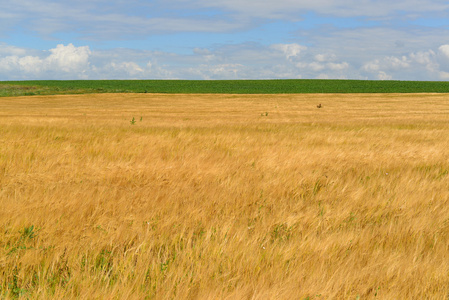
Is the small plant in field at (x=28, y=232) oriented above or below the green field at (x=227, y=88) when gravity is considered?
below

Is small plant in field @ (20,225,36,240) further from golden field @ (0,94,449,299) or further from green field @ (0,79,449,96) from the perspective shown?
green field @ (0,79,449,96)

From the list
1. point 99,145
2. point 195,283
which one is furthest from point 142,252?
point 99,145

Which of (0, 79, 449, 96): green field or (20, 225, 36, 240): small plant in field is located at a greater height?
(0, 79, 449, 96): green field

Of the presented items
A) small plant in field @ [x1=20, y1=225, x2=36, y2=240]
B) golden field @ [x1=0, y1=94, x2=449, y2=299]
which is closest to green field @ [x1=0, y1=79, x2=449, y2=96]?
golden field @ [x1=0, y1=94, x2=449, y2=299]

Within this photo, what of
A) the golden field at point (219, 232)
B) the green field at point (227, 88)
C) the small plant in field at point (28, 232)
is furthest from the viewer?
the green field at point (227, 88)

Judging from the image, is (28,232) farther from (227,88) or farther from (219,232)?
(227,88)

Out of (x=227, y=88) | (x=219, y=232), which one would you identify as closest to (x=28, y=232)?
(x=219, y=232)

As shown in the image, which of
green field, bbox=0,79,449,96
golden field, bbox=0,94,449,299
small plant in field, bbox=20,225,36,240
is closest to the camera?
golden field, bbox=0,94,449,299

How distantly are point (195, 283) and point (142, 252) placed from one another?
20.4 inches

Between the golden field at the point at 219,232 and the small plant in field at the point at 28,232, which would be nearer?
the golden field at the point at 219,232

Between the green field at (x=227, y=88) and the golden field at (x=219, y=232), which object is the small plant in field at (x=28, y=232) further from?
the green field at (x=227, y=88)

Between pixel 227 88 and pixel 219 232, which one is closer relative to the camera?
pixel 219 232

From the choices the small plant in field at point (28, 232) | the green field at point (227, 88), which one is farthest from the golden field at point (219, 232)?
the green field at point (227, 88)

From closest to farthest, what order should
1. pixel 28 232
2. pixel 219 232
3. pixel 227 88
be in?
pixel 28 232
pixel 219 232
pixel 227 88
